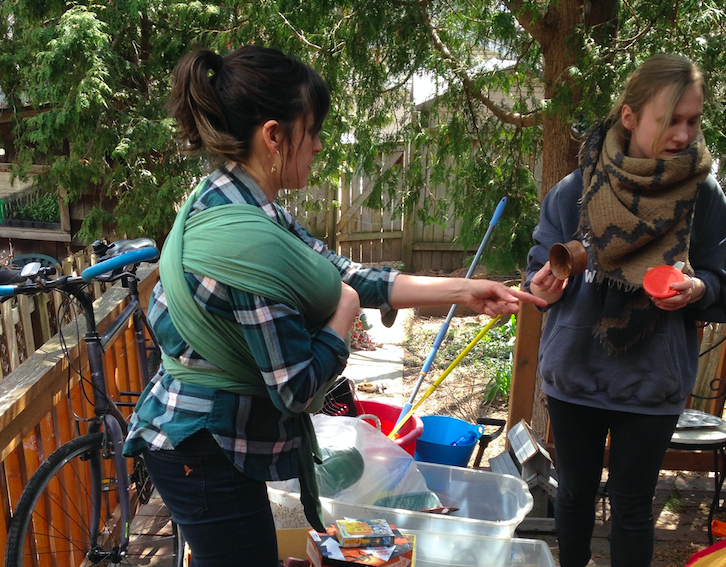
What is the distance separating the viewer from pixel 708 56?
2.28 meters

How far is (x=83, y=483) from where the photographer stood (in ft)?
7.84

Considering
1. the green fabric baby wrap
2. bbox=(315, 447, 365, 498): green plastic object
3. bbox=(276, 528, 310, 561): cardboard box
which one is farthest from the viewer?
bbox=(315, 447, 365, 498): green plastic object

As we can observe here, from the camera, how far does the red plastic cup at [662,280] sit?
162 cm

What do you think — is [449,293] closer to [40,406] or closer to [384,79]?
[40,406]

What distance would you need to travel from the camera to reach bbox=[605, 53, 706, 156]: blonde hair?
5.43ft

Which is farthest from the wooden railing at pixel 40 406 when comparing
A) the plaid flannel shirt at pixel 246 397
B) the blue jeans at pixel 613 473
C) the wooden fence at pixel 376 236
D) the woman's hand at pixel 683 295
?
the wooden fence at pixel 376 236

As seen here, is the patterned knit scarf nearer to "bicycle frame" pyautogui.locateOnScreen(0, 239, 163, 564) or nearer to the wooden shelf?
"bicycle frame" pyautogui.locateOnScreen(0, 239, 163, 564)

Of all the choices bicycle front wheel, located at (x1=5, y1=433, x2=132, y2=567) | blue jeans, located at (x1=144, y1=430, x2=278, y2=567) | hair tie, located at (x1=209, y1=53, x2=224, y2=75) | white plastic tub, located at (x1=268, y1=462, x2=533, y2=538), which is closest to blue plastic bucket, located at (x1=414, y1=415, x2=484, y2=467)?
white plastic tub, located at (x1=268, y1=462, x2=533, y2=538)

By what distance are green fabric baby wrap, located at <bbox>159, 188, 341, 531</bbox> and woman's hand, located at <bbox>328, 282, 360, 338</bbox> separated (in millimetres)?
15

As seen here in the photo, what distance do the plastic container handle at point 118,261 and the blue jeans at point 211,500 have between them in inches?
39.2

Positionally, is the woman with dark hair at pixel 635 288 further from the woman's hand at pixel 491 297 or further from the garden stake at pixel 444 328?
the garden stake at pixel 444 328

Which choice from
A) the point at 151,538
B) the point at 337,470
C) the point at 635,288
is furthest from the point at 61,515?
the point at 635,288

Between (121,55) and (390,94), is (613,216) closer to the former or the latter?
(390,94)

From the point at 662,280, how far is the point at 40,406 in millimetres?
1914
